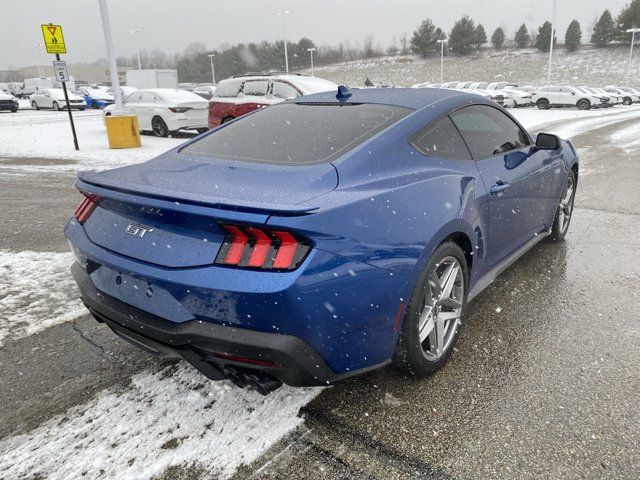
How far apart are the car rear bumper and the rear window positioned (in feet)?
3.07

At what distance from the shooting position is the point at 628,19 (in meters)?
67.2

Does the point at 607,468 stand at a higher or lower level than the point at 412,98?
lower

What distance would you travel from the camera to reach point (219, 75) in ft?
313

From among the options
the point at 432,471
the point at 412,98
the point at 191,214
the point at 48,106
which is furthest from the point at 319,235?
the point at 48,106

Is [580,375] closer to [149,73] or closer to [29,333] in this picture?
[29,333]

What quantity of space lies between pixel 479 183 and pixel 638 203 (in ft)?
15.6

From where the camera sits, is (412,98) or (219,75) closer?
(412,98)

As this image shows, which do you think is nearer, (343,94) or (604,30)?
(343,94)

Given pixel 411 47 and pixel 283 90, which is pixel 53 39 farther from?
pixel 411 47

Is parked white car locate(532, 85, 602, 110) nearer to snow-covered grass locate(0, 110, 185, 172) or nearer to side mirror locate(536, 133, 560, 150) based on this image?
snow-covered grass locate(0, 110, 185, 172)

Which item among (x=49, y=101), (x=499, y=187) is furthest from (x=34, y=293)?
(x=49, y=101)

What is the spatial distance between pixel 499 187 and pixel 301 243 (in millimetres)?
1757

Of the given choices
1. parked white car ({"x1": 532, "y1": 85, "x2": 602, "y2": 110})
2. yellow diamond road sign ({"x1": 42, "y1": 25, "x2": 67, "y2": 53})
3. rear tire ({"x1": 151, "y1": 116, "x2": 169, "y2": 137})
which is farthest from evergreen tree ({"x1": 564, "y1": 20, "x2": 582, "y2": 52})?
yellow diamond road sign ({"x1": 42, "y1": 25, "x2": 67, "y2": 53})

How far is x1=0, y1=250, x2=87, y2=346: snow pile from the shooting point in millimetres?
3231
